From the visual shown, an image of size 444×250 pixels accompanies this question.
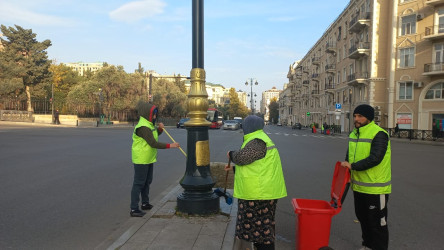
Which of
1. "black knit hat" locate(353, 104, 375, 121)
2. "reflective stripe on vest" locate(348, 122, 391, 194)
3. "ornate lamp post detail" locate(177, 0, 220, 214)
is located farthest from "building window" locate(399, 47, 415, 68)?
"reflective stripe on vest" locate(348, 122, 391, 194)

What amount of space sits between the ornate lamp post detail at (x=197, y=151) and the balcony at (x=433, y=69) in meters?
30.7

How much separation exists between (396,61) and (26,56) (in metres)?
48.4

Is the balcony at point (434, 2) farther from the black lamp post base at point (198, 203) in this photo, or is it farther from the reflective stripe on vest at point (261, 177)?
the reflective stripe on vest at point (261, 177)

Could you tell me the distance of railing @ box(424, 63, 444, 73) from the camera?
2892 centimetres

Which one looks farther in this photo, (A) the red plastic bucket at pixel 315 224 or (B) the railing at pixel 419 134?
(B) the railing at pixel 419 134

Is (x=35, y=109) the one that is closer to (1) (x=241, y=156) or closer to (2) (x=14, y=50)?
(2) (x=14, y=50)

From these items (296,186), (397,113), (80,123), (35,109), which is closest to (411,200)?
(296,186)

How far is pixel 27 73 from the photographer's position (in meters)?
45.2

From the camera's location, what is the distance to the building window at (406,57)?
3142cm

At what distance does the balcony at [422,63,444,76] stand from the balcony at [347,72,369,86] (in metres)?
7.07

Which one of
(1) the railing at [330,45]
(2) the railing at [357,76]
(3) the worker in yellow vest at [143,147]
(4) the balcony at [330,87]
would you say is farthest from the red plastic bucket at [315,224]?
(4) the balcony at [330,87]

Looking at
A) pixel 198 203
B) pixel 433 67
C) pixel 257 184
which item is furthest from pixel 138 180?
pixel 433 67

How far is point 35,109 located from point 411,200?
49452 millimetres

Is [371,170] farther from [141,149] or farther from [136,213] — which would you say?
[136,213]
